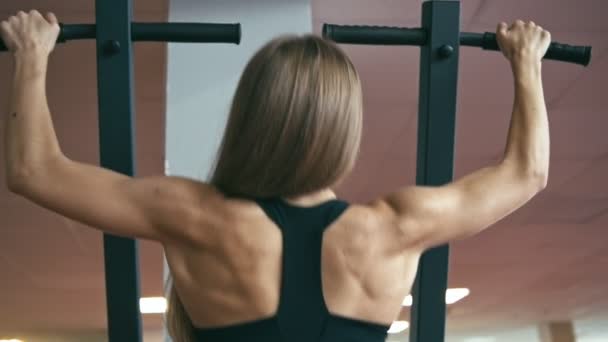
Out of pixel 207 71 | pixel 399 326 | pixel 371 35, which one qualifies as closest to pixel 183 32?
pixel 371 35

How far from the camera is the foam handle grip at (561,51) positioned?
3.42ft

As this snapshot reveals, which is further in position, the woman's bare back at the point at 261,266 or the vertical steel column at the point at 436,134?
the vertical steel column at the point at 436,134

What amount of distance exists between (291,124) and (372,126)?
1932 millimetres

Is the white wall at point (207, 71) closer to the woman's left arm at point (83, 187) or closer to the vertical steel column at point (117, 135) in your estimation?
the vertical steel column at point (117, 135)

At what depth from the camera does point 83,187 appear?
79 cm

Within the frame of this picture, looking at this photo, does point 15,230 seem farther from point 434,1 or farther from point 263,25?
point 434,1

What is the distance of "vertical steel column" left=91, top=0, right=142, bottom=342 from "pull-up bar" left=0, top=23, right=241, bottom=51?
0.05 ft

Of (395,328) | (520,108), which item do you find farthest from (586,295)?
(520,108)

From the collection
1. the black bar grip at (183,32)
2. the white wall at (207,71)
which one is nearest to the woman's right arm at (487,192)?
the black bar grip at (183,32)

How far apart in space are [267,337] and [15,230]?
3258mm

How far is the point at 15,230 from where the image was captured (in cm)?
372

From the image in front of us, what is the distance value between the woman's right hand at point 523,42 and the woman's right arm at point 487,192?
→ 3 centimetres

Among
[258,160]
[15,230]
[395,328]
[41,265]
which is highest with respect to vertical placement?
[258,160]

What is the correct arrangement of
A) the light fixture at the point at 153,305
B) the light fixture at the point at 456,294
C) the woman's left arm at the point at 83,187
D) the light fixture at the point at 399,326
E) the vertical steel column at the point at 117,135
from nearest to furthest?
the woman's left arm at the point at 83,187
the vertical steel column at the point at 117,135
the light fixture at the point at 153,305
the light fixture at the point at 456,294
the light fixture at the point at 399,326
